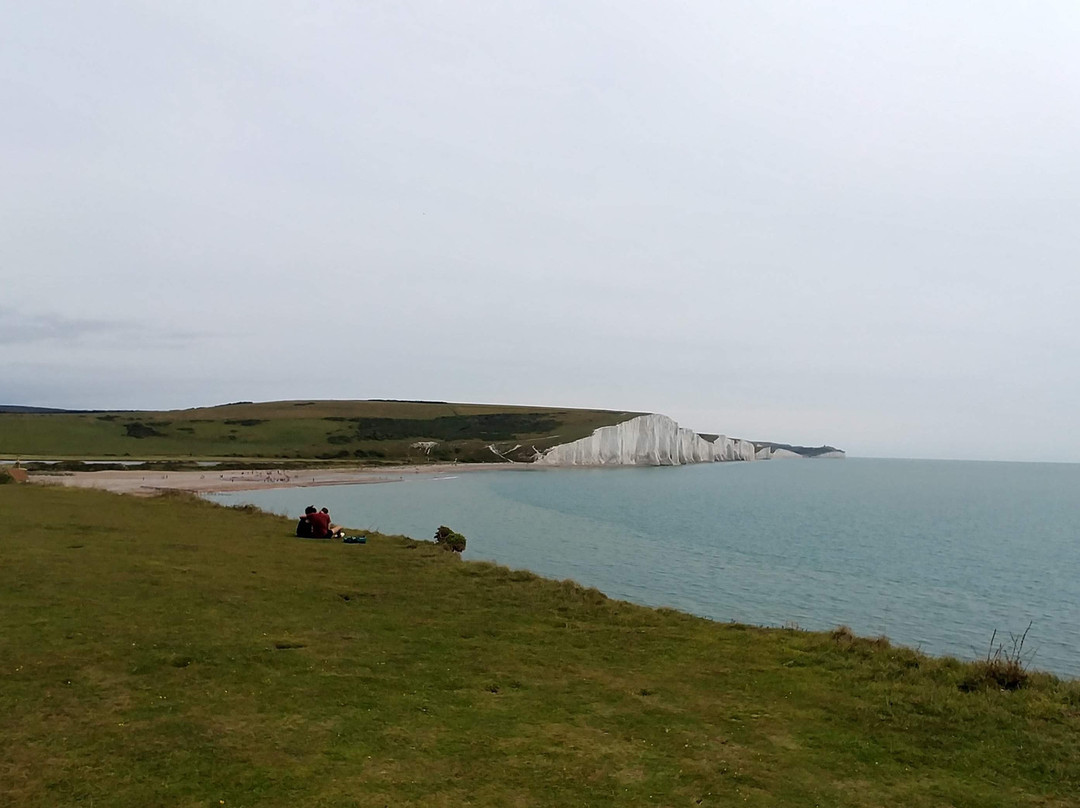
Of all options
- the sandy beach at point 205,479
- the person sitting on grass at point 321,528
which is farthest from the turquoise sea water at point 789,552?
the person sitting on grass at point 321,528

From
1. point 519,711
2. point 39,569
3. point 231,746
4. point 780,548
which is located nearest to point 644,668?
point 519,711

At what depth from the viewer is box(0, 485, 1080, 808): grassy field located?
7352 millimetres

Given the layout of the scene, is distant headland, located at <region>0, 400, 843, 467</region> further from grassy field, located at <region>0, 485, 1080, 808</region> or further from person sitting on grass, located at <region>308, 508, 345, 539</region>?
grassy field, located at <region>0, 485, 1080, 808</region>

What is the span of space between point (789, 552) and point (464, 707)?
41.3 meters

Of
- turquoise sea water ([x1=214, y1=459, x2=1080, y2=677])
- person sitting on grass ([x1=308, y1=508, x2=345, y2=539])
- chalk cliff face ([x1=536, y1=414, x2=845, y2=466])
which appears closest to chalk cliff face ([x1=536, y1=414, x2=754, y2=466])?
chalk cliff face ([x1=536, y1=414, x2=845, y2=466])

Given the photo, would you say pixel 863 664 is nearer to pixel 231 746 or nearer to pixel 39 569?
pixel 231 746

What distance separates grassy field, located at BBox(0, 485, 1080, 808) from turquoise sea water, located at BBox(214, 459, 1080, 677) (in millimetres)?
13481

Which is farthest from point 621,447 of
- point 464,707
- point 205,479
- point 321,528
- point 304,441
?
point 464,707

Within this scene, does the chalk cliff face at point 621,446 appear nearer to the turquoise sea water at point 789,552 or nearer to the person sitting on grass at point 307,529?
the turquoise sea water at point 789,552

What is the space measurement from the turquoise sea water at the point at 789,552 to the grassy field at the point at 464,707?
1348cm

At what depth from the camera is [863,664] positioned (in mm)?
12383

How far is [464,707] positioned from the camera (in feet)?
31.2

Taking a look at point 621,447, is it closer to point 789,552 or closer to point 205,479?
point 205,479

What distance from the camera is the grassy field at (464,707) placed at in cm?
735
